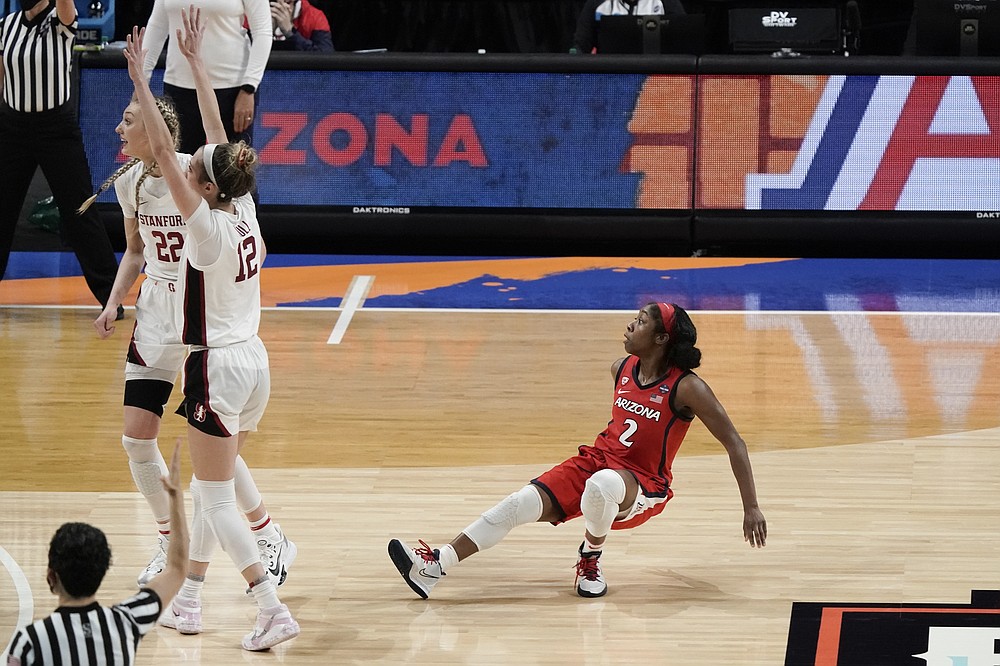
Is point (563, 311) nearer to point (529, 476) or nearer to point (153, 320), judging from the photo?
point (529, 476)

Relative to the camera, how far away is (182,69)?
9.11 m

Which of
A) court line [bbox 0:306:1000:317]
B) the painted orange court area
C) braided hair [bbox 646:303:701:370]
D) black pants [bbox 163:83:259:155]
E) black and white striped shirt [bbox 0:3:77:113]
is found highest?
black and white striped shirt [bbox 0:3:77:113]

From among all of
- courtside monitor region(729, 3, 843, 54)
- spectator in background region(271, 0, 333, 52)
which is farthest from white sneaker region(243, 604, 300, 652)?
courtside monitor region(729, 3, 843, 54)

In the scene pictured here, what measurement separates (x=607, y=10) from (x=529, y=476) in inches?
246

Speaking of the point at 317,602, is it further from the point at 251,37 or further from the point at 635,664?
the point at 251,37

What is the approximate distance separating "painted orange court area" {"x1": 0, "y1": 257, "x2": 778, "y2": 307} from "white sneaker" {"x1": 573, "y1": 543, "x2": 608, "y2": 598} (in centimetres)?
484

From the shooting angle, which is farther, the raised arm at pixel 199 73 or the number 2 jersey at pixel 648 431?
the number 2 jersey at pixel 648 431

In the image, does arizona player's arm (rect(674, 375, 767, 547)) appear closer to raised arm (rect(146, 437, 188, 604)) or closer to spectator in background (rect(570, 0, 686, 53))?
raised arm (rect(146, 437, 188, 604))

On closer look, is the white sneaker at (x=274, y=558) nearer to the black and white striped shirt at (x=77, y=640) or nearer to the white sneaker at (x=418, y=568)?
the white sneaker at (x=418, y=568)

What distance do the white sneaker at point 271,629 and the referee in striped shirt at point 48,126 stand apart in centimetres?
471

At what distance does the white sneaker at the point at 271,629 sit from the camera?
5.10 metres

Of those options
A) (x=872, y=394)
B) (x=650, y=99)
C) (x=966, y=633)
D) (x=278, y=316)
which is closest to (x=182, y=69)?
(x=278, y=316)

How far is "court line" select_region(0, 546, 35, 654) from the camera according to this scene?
17.7ft

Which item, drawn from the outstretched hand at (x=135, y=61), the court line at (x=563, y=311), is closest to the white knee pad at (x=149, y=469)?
the outstretched hand at (x=135, y=61)
